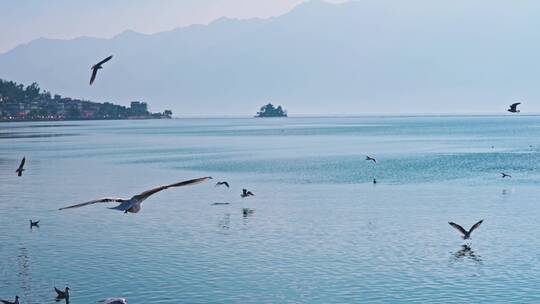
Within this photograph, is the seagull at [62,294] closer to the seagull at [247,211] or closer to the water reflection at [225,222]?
the water reflection at [225,222]

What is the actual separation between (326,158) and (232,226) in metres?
79.0

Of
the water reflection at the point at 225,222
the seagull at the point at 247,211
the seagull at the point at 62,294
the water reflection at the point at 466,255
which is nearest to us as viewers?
the seagull at the point at 62,294

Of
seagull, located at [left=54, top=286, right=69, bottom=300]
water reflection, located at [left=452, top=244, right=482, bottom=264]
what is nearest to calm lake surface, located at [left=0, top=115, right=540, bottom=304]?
water reflection, located at [left=452, top=244, right=482, bottom=264]

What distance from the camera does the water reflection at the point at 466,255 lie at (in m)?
41.7

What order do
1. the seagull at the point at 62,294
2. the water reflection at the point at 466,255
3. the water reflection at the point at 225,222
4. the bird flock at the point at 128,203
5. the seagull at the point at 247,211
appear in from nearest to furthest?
the bird flock at the point at 128,203, the seagull at the point at 62,294, the water reflection at the point at 466,255, the water reflection at the point at 225,222, the seagull at the point at 247,211

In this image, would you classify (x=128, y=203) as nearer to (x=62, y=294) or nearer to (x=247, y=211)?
(x=62, y=294)

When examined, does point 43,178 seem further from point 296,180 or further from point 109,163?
point 296,180

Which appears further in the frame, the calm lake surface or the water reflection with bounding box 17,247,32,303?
the calm lake surface

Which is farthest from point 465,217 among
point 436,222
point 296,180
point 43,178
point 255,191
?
point 43,178

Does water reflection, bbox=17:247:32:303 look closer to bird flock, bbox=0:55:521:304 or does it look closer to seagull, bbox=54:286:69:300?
bird flock, bbox=0:55:521:304

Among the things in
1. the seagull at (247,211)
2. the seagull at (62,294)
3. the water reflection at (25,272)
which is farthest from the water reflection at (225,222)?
the seagull at (62,294)

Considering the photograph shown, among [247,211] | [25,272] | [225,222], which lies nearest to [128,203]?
[25,272]

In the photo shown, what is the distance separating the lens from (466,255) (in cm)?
4269

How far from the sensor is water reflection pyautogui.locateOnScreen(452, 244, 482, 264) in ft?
137
